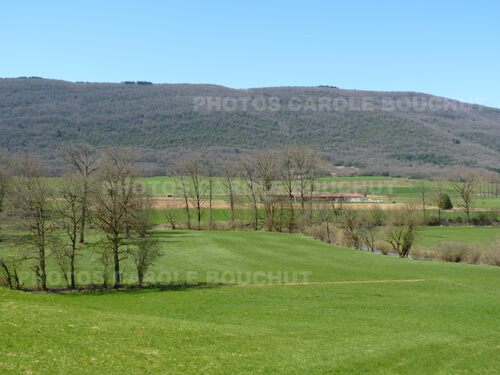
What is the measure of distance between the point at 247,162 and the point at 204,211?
40.0 ft

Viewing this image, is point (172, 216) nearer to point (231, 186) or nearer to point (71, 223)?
point (231, 186)

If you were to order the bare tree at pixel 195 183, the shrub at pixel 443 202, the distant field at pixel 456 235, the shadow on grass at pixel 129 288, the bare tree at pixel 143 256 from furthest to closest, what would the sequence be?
the shrub at pixel 443 202 → the bare tree at pixel 195 183 → the distant field at pixel 456 235 → the bare tree at pixel 143 256 → the shadow on grass at pixel 129 288

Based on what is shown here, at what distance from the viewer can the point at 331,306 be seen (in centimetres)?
3491

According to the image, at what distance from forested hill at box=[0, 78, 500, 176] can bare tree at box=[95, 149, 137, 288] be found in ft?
267

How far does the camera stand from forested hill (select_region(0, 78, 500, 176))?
155750 mm

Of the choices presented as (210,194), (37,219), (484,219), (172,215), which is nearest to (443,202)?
(484,219)

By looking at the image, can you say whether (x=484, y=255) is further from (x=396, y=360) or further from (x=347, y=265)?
(x=396, y=360)

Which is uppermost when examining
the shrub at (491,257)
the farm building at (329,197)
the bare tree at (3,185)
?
the bare tree at (3,185)

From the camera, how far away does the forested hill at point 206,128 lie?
156m

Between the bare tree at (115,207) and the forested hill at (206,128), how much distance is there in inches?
3204

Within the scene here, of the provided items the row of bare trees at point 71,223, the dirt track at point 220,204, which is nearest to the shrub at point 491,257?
the dirt track at point 220,204

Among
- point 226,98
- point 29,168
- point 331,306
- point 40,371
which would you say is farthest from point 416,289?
point 226,98

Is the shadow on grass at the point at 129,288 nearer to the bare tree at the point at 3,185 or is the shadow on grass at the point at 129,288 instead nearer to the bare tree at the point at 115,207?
the bare tree at the point at 115,207

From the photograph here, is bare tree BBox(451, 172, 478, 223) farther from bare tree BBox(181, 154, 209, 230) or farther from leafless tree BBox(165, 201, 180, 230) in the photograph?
leafless tree BBox(165, 201, 180, 230)
